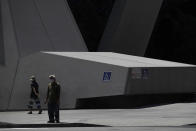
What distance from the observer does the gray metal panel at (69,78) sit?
996 inches

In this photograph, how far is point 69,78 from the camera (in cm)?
2603

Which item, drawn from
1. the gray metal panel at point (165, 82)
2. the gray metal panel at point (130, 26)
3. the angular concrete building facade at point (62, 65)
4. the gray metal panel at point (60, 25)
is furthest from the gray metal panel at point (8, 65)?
the gray metal panel at point (130, 26)

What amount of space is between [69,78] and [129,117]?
→ 221 inches

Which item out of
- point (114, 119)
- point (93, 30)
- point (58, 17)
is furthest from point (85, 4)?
point (114, 119)

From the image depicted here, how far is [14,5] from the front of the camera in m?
29.5

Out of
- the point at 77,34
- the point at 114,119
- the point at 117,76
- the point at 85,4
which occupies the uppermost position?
the point at 85,4

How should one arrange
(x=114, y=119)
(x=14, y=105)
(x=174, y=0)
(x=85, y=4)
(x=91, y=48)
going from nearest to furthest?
1. (x=114, y=119)
2. (x=14, y=105)
3. (x=91, y=48)
4. (x=85, y=4)
5. (x=174, y=0)

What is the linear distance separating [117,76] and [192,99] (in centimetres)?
545

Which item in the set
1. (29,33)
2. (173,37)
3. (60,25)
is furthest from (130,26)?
(173,37)

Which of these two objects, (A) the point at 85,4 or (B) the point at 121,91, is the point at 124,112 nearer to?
(B) the point at 121,91

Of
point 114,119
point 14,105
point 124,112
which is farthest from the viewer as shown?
point 14,105

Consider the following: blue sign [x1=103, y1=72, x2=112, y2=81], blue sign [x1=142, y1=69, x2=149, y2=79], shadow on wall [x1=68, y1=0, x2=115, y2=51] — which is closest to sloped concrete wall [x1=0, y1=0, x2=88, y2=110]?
blue sign [x1=103, y1=72, x2=112, y2=81]

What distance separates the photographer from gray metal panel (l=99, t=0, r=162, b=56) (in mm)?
36000

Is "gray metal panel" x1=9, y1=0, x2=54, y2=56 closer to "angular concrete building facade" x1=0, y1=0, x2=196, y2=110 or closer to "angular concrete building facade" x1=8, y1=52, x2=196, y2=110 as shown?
"angular concrete building facade" x1=0, y1=0, x2=196, y2=110
